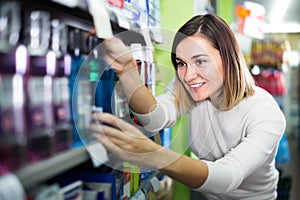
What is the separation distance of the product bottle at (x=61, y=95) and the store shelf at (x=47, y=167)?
0.03 metres

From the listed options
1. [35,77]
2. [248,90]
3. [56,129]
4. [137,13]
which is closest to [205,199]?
→ [248,90]

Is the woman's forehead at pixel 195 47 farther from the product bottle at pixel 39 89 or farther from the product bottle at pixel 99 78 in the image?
the product bottle at pixel 39 89

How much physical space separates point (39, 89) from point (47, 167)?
191 millimetres

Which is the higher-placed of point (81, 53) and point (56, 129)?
point (81, 53)

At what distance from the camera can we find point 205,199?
6.39 ft

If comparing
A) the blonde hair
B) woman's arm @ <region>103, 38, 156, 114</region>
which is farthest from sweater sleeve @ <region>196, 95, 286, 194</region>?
woman's arm @ <region>103, 38, 156, 114</region>

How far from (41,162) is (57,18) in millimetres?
531

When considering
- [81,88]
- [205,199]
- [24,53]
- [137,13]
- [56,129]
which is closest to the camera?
[24,53]

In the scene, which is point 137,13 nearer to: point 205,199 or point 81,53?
point 81,53

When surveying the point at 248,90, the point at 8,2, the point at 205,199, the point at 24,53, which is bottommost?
the point at 205,199

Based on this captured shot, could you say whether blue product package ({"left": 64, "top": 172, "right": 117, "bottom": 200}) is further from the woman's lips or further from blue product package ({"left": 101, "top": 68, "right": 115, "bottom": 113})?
the woman's lips

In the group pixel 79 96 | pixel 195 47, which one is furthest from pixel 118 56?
pixel 195 47

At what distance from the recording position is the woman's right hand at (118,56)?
118 centimetres

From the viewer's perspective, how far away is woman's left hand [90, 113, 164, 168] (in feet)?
3.18
